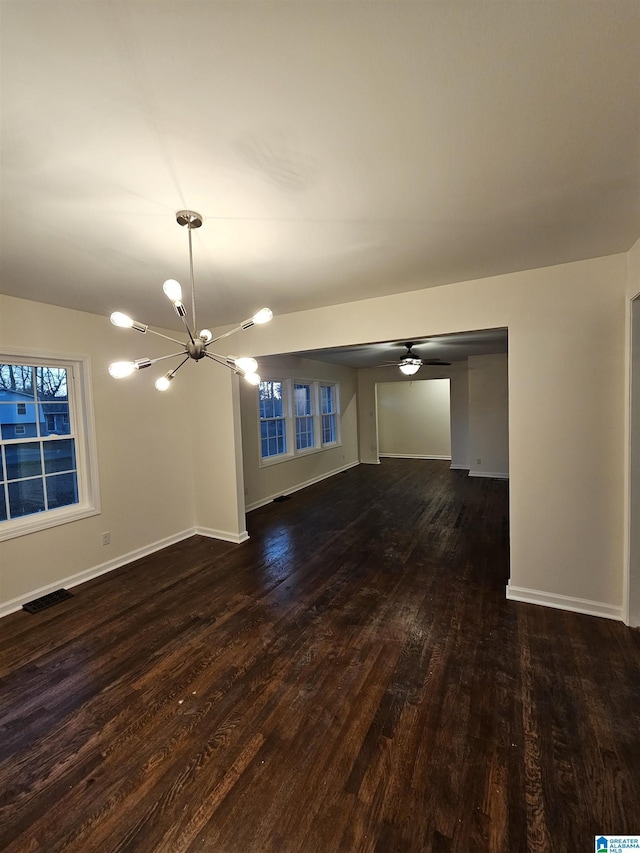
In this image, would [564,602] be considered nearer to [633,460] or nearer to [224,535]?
[633,460]

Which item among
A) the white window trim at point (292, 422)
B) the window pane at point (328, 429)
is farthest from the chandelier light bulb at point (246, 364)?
the window pane at point (328, 429)

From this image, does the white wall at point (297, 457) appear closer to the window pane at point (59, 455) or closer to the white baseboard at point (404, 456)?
the white baseboard at point (404, 456)

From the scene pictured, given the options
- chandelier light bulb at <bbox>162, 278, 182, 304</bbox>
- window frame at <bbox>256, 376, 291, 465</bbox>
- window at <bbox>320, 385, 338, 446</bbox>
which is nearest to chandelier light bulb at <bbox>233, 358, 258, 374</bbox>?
chandelier light bulb at <bbox>162, 278, 182, 304</bbox>

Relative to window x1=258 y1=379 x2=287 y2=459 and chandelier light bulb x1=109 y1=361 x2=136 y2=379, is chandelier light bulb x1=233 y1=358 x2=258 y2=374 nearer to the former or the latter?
chandelier light bulb x1=109 y1=361 x2=136 y2=379

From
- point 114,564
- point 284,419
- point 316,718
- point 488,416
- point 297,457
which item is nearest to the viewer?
point 316,718

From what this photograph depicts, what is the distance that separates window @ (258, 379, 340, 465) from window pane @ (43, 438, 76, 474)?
2871 mm

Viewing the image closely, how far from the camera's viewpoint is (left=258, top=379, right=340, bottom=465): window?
20.5ft

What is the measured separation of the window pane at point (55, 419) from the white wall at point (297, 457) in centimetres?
243

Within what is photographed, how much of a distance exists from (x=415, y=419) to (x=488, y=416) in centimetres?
286

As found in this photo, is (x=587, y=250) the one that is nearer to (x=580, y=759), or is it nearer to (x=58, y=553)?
(x=580, y=759)

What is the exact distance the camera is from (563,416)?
2.77m

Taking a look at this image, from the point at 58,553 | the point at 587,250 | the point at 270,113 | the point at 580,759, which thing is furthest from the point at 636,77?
the point at 58,553

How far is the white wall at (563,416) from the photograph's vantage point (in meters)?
2.62

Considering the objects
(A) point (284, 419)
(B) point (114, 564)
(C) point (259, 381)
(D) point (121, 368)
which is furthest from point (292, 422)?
(D) point (121, 368)
